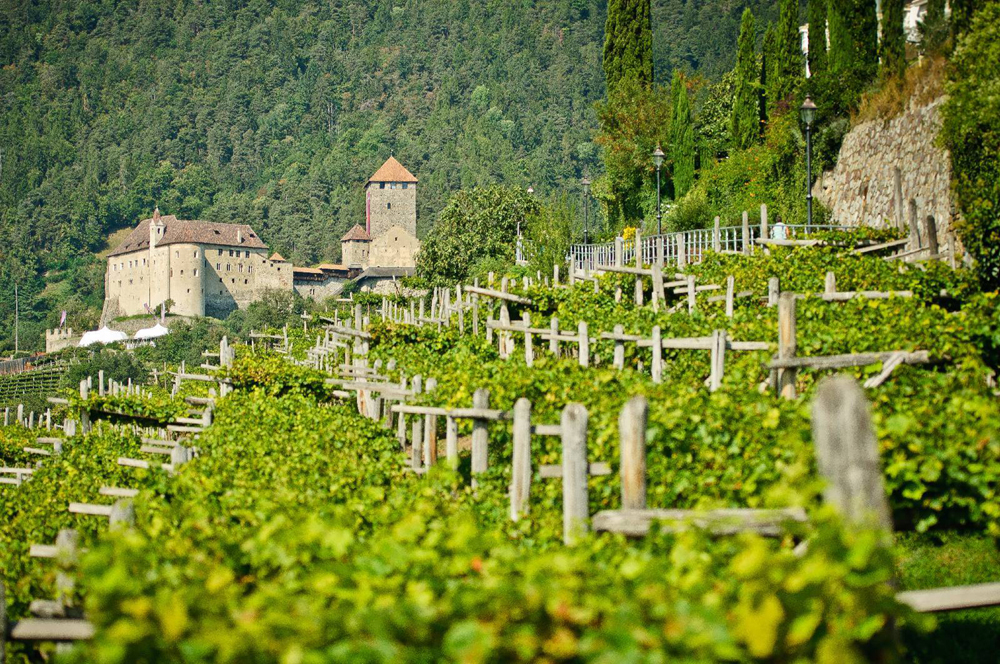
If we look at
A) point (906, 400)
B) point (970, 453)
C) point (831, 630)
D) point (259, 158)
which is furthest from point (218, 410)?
point (259, 158)

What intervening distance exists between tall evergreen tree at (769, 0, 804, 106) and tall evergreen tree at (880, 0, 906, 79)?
6.70m

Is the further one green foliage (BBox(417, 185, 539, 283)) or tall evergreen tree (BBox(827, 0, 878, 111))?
green foliage (BBox(417, 185, 539, 283))

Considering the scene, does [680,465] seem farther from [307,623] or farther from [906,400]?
[307,623]

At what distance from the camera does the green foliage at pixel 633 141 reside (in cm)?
4231

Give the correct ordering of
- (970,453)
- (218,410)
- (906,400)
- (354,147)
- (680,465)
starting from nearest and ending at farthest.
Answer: (970,453) < (680,465) < (906,400) < (218,410) < (354,147)

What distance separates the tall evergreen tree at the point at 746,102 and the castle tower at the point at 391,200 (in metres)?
86.1

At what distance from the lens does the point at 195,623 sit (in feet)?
13.5

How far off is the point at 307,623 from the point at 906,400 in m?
5.64

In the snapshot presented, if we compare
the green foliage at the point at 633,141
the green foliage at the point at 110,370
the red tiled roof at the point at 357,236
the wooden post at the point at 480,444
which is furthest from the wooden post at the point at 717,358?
the red tiled roof at the point at 357,236

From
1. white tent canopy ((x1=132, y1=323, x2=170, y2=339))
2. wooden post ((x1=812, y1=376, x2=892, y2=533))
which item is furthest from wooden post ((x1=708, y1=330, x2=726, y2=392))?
white tent canopy ((x1=132, y1=323, x2=170, y2=339))

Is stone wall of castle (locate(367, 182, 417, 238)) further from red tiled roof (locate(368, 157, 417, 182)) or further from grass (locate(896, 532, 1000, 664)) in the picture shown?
grass (locate(896, 532, 1000, 664))

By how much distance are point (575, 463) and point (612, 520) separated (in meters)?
0.98

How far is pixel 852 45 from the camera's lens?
30609 millimetres

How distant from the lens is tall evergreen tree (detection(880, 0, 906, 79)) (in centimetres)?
2778
